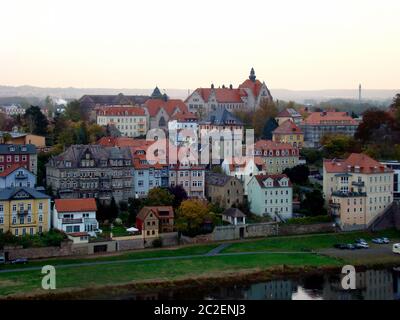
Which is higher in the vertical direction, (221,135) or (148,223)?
(221,135)

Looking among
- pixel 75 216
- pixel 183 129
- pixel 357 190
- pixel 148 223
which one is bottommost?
pixel 148 223

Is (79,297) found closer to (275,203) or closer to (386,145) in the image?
(275,203)

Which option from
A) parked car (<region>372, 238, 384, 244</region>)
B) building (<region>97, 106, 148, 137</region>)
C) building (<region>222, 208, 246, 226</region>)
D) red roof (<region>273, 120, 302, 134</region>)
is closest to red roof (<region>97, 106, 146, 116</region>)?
building (<region>97, 106, 148, 137</region>)

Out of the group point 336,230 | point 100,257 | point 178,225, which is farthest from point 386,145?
point 100,257

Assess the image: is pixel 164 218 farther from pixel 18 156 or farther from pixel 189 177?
pixel 18 156

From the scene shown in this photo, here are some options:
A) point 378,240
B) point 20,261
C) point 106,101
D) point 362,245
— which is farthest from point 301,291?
point 106,101

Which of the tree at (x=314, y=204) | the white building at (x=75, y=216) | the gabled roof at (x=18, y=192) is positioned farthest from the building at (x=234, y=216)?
the gabled roof at (x=18, y=192)
